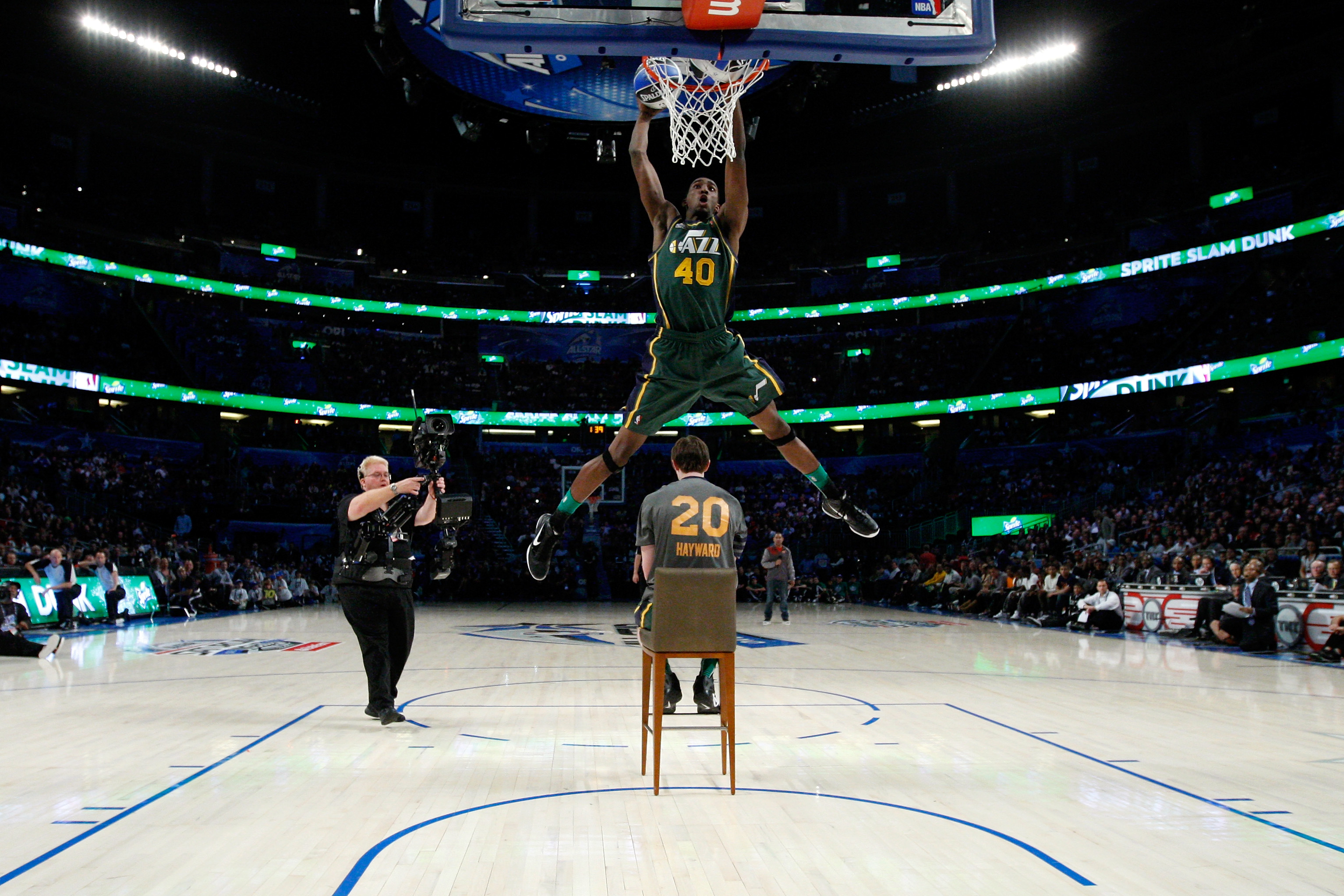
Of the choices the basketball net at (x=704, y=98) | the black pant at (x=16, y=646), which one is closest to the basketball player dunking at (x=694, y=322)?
the basketball net at (x=704, y=98)

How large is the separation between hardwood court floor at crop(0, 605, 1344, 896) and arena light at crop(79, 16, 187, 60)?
78.8 ft

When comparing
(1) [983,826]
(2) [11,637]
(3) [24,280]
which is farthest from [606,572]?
(1) [983,826]

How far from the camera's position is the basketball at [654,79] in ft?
20.7

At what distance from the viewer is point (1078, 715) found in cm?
739

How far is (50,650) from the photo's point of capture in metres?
11.0

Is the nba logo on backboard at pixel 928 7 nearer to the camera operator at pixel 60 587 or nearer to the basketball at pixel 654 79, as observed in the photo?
the basketball at pixel 654 79

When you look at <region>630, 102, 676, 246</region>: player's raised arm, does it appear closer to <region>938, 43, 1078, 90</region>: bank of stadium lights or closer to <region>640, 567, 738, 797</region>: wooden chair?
<region>640, 567, 738, 797</region>: wooden chair

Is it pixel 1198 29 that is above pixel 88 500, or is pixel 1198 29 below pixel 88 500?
above

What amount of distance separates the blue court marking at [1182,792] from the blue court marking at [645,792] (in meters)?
1.23

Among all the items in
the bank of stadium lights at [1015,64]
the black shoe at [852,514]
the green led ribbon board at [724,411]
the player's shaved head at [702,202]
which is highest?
the bank of stadium lights at [1015,64]

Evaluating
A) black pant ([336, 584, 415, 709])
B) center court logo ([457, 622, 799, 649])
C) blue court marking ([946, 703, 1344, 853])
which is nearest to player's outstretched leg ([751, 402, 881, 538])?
blue court marking ([946, 703, 1344, 853])

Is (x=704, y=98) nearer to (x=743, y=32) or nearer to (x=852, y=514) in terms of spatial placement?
(x=743, y=32)

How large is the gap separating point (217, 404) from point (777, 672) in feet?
97.4

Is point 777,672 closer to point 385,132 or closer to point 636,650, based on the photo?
point 636,650
